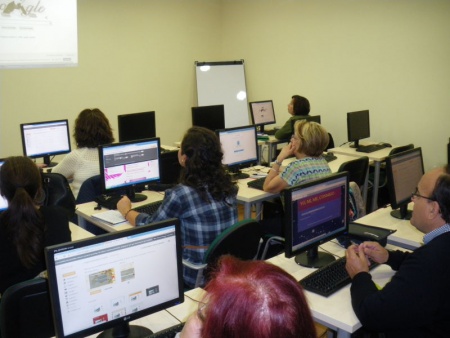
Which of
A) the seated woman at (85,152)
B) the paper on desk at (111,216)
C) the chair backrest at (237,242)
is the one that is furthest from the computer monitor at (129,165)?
the chair backrest at (237,242)

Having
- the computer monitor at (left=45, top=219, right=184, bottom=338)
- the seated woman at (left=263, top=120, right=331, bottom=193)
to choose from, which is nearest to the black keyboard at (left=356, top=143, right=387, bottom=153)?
the seated woman at (left=263, top=120, right=331, bottom=193)

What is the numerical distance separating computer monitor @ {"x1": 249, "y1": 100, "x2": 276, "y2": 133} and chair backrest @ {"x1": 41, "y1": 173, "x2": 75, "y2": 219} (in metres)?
4.01

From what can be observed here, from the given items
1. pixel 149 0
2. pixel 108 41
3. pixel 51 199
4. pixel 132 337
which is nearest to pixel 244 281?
pixel 132 337

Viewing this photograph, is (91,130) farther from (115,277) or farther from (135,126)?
(115,277)

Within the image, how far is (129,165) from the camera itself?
134 inches

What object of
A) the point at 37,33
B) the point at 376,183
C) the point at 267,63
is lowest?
the point at 376,183

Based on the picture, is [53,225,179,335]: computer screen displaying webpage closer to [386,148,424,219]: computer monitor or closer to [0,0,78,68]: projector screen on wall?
[386,148,424,219]: computer monitor

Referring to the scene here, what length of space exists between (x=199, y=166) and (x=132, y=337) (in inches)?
43.0

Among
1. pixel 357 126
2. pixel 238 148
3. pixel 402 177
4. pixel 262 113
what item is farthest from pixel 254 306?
pixel 262 113

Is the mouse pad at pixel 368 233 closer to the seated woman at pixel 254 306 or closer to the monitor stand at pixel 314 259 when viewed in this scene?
the monitor stand at pixel 314 259

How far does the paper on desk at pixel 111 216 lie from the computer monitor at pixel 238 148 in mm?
1321

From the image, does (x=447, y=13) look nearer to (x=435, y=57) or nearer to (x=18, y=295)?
(x=435, y=57)

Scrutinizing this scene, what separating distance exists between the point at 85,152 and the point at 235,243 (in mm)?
2130

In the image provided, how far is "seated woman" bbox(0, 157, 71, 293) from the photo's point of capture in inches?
81.8
